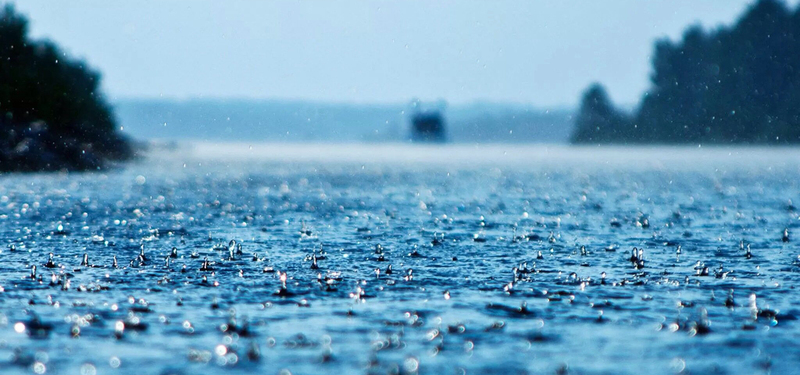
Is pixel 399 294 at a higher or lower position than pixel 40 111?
lower

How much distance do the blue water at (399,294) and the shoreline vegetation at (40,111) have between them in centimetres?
3997

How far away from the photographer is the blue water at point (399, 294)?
11.4 metres

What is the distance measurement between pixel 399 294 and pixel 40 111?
69133 millimetres

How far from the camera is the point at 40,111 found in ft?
261

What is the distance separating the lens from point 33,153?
72.6 metres

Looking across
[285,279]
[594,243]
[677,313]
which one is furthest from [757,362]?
[594,243]

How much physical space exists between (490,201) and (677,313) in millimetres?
30036

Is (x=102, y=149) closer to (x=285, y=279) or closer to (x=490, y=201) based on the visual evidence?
(x=490, y=201)

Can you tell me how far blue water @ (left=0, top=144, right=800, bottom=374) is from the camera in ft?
37.5

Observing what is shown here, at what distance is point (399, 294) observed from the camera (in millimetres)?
16094

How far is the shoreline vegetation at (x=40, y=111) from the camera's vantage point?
72.6 m

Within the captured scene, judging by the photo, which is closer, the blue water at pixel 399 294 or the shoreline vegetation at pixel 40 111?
the blue water at pixel 399 294

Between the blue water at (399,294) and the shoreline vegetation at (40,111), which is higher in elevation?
the shoreline vegetation at (40,111)

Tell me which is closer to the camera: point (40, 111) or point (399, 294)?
point (399, 294)
